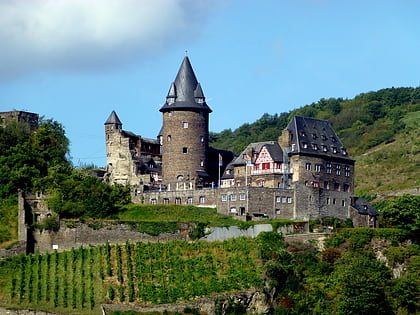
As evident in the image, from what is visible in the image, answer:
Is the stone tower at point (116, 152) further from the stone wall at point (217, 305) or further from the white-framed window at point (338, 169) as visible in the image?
the stone wall at point (217, 305)

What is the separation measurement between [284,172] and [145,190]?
462 inches

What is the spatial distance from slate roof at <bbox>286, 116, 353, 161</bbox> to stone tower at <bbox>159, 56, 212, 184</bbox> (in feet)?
25.3

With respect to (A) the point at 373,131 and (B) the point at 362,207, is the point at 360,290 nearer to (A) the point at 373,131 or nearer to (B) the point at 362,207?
(B) the point at 362,207

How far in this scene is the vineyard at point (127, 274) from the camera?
65.6 meters

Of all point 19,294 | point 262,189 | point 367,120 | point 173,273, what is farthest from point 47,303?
point 367,120

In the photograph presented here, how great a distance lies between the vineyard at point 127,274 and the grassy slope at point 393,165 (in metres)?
46.2

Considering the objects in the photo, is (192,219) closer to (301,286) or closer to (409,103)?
(301,286)

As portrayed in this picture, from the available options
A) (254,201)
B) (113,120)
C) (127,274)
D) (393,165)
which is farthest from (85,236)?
(393,165)

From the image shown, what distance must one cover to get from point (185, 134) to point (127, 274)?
21.4 m

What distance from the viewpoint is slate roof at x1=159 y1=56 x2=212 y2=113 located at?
287 feet

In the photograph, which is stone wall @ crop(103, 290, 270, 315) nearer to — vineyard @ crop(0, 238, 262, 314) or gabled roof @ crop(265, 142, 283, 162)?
vineyard @ crop(0, 238, 262, 314)

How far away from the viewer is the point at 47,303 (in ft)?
213

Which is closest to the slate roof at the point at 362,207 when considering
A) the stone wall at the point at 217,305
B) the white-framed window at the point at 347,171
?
the white-framed window at the point at 347,171

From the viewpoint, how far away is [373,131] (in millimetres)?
143125
